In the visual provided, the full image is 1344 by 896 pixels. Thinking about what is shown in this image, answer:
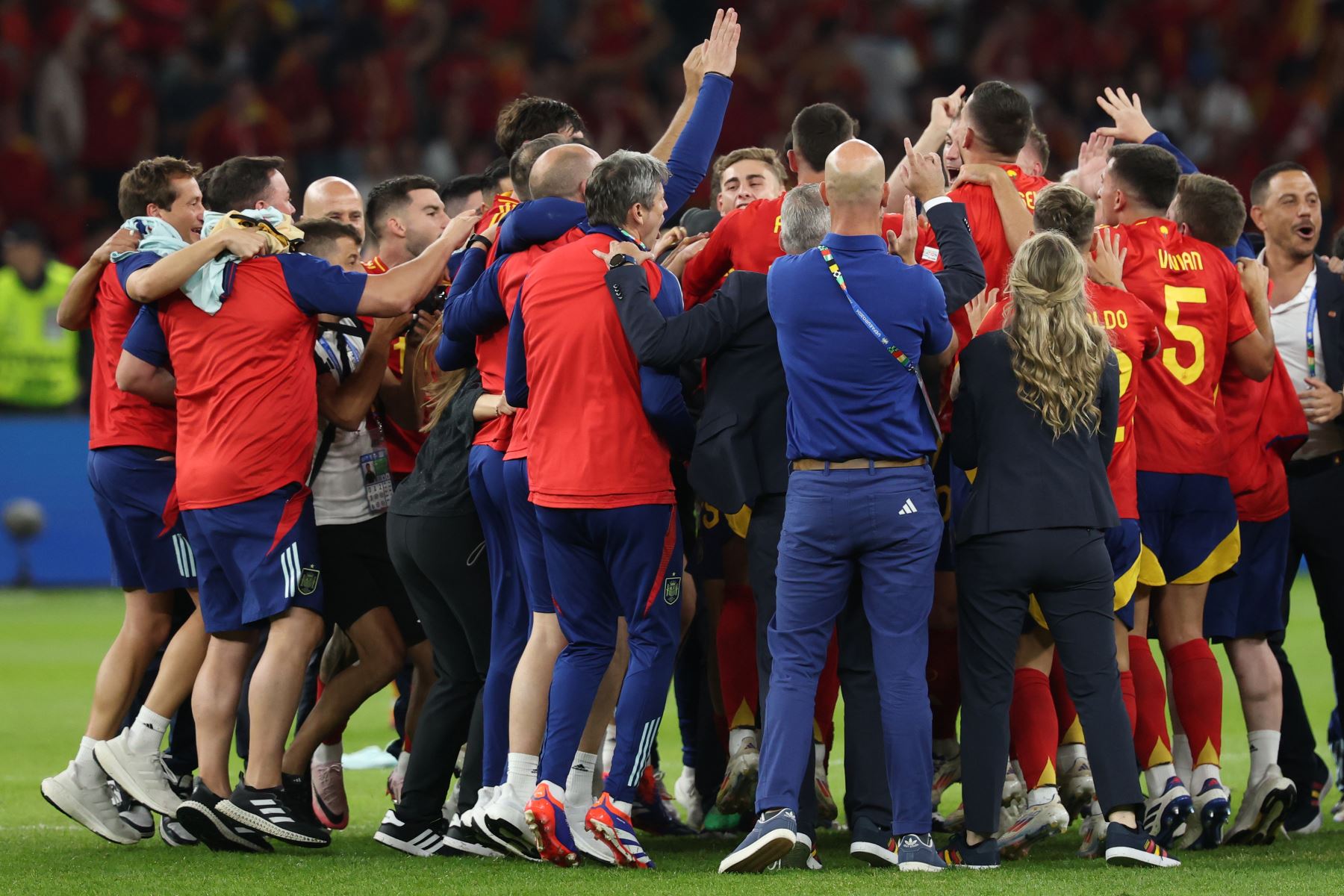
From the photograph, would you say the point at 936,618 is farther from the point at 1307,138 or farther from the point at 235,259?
the point at 1307,138

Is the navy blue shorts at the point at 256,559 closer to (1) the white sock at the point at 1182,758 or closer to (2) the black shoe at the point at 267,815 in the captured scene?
(2) the black shoe at the point at 267,815

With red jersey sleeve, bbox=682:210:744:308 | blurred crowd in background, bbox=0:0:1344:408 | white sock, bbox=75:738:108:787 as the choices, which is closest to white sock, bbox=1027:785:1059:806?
red jersey sleeve, bbox=682:210:744:308

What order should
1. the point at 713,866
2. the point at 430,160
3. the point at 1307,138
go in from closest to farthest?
the point at 713,866, the point at 430,160, the point at 1307,138

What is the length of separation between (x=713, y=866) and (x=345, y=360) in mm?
2365

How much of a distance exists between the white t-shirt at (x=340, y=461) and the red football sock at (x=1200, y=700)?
3034 mm

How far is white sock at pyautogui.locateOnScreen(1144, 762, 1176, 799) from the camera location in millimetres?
6230

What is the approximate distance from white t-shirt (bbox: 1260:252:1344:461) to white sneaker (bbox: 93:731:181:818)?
182 inches

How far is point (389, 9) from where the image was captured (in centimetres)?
1923

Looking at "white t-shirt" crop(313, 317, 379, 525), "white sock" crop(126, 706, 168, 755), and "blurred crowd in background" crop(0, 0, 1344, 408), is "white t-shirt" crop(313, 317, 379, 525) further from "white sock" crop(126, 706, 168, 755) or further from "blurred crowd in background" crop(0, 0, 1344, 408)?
"blurred crowd in background" crop(0, 0, 1344, 408)

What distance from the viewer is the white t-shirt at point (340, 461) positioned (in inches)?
265

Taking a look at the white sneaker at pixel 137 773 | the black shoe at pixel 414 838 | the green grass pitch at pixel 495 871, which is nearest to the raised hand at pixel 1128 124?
the green grass pitch at pixel 495 871

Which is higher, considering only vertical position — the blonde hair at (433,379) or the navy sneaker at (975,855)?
the blonde hair at (433,379)

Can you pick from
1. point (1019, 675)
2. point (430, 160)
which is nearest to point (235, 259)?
point (1019, 675)

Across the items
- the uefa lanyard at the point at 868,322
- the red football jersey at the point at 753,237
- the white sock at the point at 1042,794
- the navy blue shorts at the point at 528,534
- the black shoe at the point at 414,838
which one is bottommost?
the black shoe at the point at 414,838
